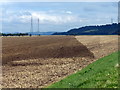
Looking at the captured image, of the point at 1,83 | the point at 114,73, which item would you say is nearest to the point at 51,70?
the point at 1,83

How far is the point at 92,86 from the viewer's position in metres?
18.2

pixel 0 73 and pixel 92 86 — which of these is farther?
pixel 0 73

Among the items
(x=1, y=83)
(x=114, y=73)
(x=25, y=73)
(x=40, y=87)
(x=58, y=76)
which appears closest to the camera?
(x=114, y=73)

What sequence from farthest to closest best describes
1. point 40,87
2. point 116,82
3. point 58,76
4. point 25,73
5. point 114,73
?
point 25,73 < point 58,76 < point 40,87 < point 114,73 < point 116,82

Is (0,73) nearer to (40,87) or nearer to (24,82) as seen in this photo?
(24,82)

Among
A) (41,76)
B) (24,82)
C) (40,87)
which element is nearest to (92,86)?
(40,87)

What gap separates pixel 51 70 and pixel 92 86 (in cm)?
1482

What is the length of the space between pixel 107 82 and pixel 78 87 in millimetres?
1802

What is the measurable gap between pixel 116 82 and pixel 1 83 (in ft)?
36.4

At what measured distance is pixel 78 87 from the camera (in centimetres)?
1917

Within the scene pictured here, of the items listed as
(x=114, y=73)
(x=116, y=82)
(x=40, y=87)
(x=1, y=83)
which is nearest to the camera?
(x=116, y=82)

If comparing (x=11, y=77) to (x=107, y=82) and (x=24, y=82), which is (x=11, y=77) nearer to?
(x=24, y=82)

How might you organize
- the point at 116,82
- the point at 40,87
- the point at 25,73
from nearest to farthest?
1. the point at 116,82
2. the point at 40,87
3. the point at 25,73

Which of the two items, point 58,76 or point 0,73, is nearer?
point 58,76
